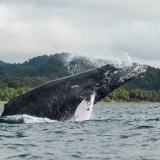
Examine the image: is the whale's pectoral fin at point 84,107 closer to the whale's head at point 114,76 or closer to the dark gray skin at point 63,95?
the dark gray skin at point 63,95

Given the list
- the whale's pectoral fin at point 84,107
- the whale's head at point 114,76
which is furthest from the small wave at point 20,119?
the whale's head at point 114,76

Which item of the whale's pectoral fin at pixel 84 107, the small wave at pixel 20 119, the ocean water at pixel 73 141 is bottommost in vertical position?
the ocean water at pixel 73 141

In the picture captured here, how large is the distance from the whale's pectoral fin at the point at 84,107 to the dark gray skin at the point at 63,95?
37 millimetres

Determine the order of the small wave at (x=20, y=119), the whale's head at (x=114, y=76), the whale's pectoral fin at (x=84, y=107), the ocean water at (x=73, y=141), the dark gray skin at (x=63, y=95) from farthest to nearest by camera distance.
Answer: the whale's head at (x=114, y=76) < the whale's pectoral fin at (x=84, y=107) < the dark gray skin at (x=63, y=95) < the small wave at (x=20, y=119) < the ocean water at (x=73, y=141)

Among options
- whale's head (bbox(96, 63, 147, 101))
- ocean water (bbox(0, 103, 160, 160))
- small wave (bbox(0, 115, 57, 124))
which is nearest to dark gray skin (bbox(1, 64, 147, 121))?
whale's head (bbox(96, 63, 147, 101))

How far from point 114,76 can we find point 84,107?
2279 millimetres

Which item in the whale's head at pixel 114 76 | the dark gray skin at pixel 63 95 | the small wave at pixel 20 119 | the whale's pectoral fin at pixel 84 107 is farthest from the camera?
the whale's head at pixel 114 76

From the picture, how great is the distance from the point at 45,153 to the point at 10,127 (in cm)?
480

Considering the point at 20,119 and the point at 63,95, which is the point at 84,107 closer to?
the point at 63,95

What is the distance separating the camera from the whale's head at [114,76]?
1852cm

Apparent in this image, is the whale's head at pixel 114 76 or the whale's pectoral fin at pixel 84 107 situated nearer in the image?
the whale's pectoral fin at pixel 84 107

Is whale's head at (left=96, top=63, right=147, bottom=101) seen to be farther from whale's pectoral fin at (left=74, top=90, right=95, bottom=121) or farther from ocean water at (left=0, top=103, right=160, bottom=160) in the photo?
ocean water at (left=0, top=103, right=160, bottom=160)

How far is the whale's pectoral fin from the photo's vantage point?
1738 centimetres

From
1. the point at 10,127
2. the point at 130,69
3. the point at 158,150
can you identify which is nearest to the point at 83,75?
the point at 130,69
